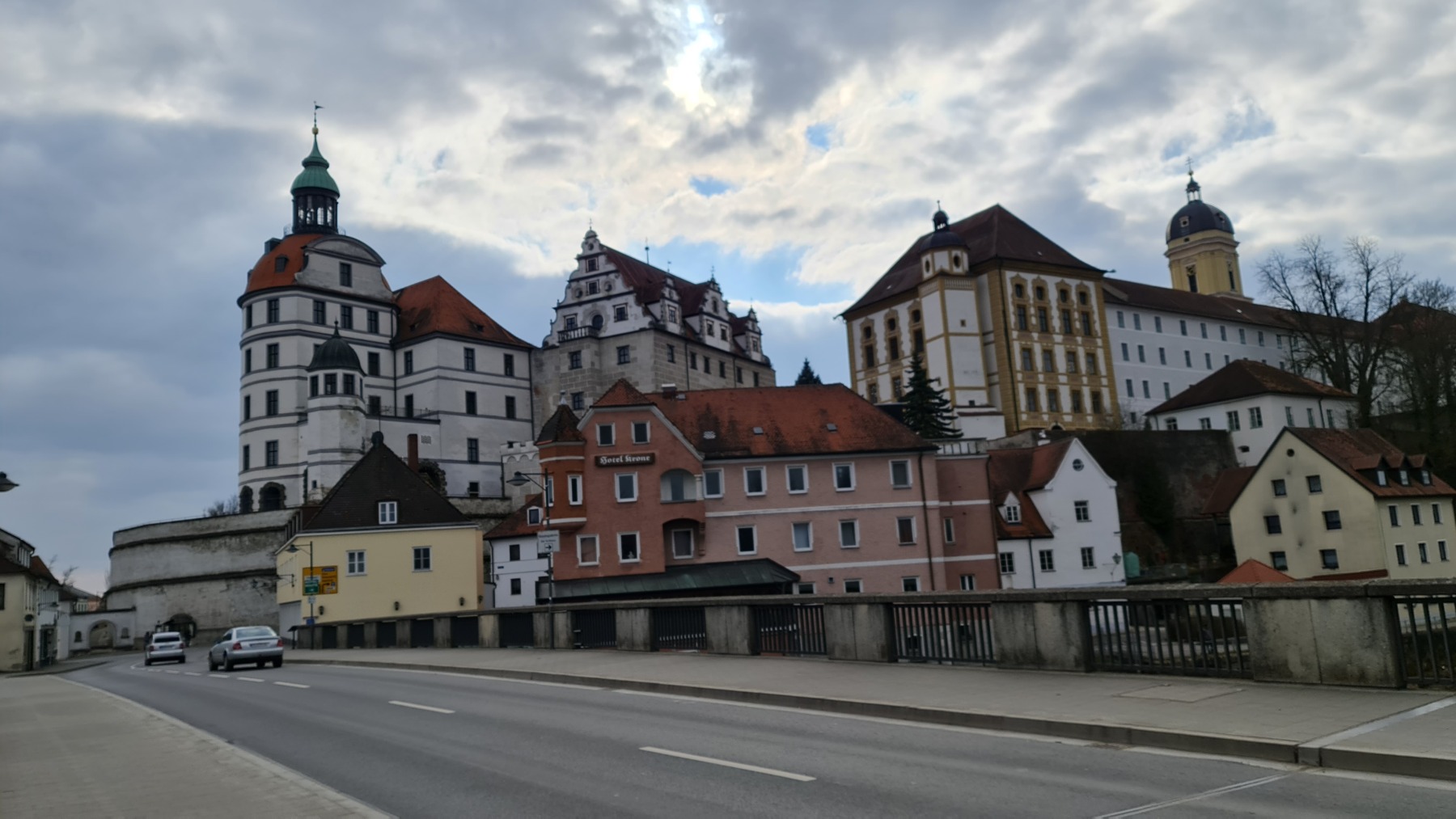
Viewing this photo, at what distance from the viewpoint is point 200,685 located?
2623 cm

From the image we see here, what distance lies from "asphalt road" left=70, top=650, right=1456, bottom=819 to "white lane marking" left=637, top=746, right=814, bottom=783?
0.04m

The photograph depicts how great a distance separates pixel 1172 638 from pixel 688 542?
4458cm

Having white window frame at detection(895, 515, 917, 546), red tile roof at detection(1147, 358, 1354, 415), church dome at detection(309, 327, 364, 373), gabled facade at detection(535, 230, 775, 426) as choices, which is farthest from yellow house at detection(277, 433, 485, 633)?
red tile roof at detection(1147, 358, 1354, 415)

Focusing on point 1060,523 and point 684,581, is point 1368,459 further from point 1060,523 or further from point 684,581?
point 684,581

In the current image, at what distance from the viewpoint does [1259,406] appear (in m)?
82.8

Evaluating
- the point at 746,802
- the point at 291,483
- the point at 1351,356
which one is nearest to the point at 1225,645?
the point at 746,802

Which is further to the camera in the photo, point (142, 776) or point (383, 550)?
point (383, 550)

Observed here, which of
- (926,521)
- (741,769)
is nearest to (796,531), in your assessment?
(926,521)

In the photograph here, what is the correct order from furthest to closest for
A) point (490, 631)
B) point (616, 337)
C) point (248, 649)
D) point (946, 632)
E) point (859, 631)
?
point (616, 337) → point (248, 649) → point (490, 631) → point (859, 631) → point (946, 632)

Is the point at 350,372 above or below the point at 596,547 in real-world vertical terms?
above

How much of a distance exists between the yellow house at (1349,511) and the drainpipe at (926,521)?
20508 mm

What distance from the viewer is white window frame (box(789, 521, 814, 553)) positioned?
58281mm

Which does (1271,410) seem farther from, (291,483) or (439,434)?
(291,483)

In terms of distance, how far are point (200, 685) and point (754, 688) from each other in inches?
670
